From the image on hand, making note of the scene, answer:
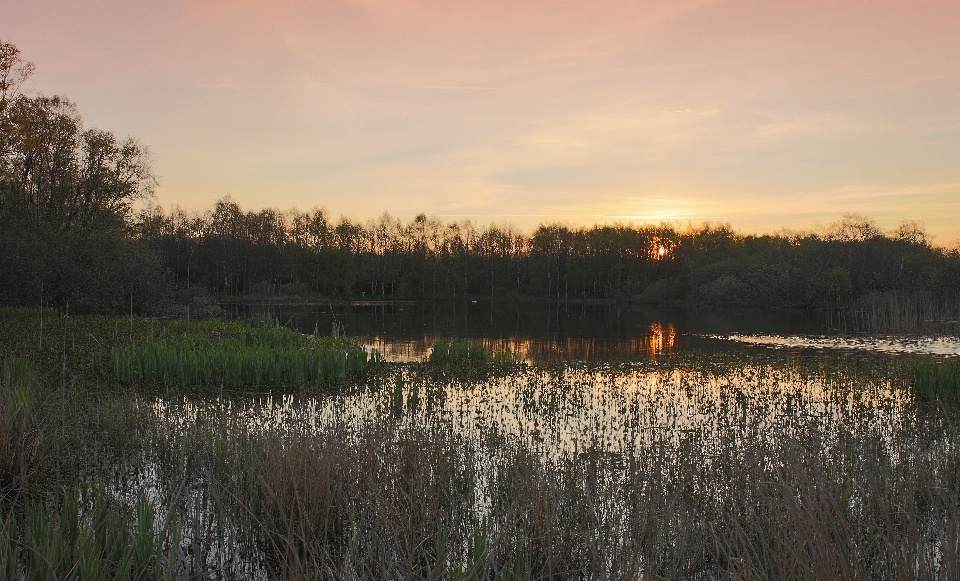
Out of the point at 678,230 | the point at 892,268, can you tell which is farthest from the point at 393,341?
the point at 678,230

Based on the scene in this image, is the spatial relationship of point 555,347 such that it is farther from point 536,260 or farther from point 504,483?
point 536,260

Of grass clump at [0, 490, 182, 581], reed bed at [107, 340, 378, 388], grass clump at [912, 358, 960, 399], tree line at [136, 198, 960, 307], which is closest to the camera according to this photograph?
grass clump at [0, 490, 182, 581]

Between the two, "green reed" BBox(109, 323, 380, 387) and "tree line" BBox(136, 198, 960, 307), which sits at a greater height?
"tree line" BBox(136, 198, 960, 307)

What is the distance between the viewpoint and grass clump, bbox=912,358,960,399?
11.7 m

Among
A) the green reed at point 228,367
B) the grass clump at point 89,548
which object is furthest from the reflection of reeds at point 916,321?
the grass clump at point 89,548

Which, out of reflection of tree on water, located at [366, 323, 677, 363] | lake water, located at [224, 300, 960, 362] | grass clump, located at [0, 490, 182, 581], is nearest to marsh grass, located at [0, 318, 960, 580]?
grass clump, located at [0, 490, 182, 581]

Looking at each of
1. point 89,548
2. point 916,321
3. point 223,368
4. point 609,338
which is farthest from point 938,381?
point 916,321

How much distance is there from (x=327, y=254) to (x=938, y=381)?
65893mm

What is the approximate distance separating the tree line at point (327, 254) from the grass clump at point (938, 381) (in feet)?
92.3

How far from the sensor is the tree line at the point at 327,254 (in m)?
29.5

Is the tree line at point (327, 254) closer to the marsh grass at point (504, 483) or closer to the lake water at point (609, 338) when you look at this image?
the lake water at point (609, 338)

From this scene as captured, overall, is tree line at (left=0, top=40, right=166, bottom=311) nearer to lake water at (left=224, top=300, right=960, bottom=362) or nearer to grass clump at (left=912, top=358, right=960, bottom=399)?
lake water at (left=224, top=300, right=960, bottom=362)

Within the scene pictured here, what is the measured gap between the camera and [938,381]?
12.1 meters

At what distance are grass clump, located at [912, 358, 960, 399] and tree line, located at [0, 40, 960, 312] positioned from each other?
92.3ft
